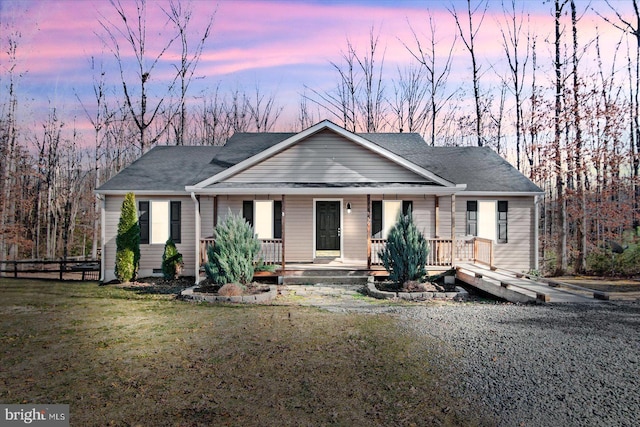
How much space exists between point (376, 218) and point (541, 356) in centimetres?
954

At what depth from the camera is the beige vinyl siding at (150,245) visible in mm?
15195

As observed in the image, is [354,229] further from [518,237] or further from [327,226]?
[518,237]

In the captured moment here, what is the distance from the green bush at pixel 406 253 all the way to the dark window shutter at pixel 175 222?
774 centimetres

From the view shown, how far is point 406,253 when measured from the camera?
11.6 m

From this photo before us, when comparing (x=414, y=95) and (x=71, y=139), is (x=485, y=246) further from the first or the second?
(x=71, y=139)

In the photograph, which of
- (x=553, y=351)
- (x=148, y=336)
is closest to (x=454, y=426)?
(x=553, y=351)

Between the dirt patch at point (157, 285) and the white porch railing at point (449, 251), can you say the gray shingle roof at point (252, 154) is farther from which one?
the dirt patch at point (157, 285)

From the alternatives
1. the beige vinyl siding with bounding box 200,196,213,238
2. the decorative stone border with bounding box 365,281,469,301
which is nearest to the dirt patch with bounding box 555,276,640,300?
the decorative stone border with bounding box 365,281,469,301

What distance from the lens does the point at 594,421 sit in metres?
4.14

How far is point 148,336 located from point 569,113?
753 inches

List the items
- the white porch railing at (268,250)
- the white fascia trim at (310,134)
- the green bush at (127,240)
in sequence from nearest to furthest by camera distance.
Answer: the white porch railing at (268,250) → the white fascia trim at (310,134) → the green bush at (127,240)

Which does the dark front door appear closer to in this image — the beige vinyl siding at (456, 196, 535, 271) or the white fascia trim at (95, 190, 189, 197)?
the beige vinyl siding at (456, 196, 535, 271)

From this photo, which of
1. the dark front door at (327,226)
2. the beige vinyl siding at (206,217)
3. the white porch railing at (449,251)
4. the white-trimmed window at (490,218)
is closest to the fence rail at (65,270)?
the beige vinyl siding at (206,217)

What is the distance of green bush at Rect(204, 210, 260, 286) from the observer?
11.5m
